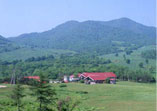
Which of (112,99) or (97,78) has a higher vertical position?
(97,78)

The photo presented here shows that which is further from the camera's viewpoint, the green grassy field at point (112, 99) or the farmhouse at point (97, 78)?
the farmhouse at point (97, 78)

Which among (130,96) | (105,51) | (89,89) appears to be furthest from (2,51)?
(130,96)

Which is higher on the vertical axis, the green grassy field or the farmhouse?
the farmhouse

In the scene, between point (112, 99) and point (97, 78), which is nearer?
point (112, 99)

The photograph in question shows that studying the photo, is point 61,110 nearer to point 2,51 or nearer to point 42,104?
point 42,104

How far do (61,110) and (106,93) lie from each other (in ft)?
61.1

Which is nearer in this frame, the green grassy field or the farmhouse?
the green grassy field

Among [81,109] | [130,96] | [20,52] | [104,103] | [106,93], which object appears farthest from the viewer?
[20,52]

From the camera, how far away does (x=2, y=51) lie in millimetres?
170875

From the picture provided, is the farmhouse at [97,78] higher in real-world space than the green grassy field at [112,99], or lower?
higher

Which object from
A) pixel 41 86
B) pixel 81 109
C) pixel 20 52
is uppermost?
pixel 20 52

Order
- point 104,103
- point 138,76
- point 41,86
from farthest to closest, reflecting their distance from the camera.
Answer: point 138,76
point 104,103
point 41,86

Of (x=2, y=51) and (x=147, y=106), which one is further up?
(x=2, y=51)

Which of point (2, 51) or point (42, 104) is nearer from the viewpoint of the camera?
point (42, 104)
